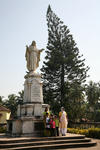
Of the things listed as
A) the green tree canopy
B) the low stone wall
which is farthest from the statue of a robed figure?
the green tree canopy

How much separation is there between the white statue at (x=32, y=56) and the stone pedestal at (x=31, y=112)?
2.02 ft

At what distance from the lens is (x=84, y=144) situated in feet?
30.7

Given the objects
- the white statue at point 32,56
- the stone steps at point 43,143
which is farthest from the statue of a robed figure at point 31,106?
the stone steps at point 43,143

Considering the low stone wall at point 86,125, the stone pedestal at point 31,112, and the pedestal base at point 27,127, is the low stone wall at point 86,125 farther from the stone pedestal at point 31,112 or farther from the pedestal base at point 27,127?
the pedestal base at point 27,127

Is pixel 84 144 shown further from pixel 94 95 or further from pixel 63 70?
pixel 94 95

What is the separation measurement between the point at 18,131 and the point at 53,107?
16.2 metres

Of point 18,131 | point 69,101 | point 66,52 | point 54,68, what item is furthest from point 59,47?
point 18,131

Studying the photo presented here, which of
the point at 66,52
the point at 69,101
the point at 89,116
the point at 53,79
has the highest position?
the point at 66,52

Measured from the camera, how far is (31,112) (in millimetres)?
11648

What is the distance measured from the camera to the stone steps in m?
8.20

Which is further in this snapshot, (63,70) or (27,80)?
(63,70)

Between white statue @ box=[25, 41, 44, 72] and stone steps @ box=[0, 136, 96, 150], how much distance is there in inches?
219

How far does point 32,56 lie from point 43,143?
260 inches

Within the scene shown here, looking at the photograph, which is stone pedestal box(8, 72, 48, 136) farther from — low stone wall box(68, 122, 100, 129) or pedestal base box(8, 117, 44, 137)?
low stone wall box(68, 122, 100, 129)
